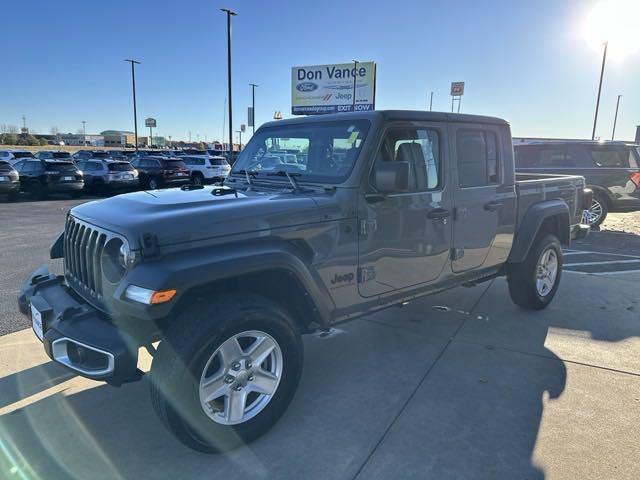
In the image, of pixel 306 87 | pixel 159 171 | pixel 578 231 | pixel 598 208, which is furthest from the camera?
pixel 306 87

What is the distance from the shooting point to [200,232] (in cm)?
261

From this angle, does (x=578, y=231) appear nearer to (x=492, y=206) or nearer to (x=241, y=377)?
(x=492, y=206)

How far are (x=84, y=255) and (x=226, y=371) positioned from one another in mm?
1184

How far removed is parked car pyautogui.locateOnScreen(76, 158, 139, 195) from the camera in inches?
758

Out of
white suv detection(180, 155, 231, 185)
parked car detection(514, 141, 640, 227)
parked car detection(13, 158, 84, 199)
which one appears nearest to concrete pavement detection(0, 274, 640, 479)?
parked car detection(514, 141, 640, 227)

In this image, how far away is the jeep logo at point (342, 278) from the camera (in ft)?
10.4

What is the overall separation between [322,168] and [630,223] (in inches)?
464

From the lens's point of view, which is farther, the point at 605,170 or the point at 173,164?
the point at 173,164

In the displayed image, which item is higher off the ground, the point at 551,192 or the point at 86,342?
the point at 551,192

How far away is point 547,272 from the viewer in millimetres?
5246

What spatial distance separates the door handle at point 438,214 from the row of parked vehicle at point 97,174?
1114cm

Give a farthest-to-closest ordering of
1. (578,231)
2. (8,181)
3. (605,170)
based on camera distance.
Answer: (8,181) → (605,170) → (578,231)

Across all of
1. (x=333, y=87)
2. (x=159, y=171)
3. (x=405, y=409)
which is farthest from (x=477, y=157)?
(x=333, y=87)

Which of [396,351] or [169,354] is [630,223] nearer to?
[396,351]
